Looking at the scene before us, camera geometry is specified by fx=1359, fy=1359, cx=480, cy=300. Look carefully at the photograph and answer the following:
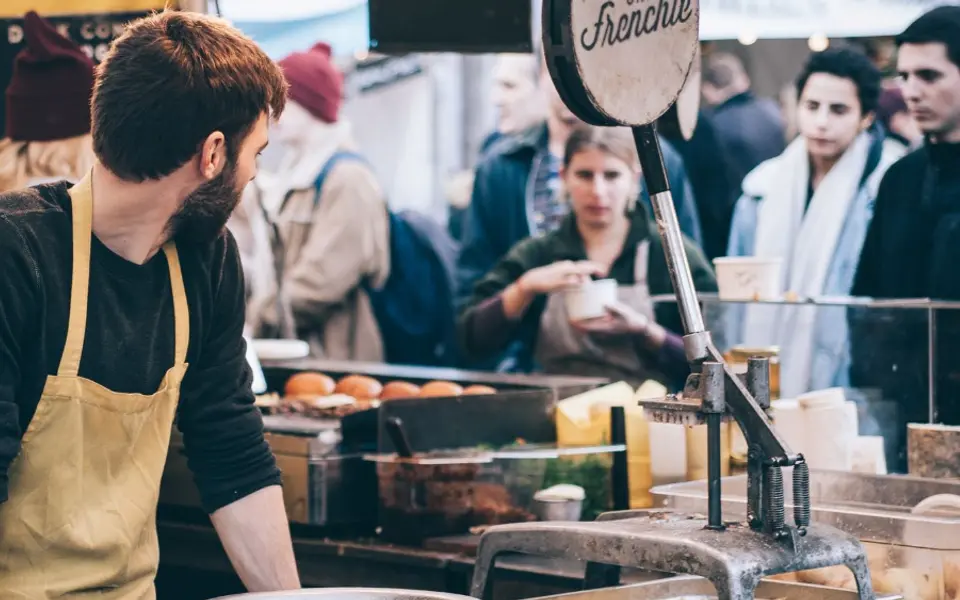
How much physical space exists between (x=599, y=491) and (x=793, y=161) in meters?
1.50

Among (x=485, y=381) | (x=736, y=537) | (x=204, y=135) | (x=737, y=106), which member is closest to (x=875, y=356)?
(x=485, y=381)

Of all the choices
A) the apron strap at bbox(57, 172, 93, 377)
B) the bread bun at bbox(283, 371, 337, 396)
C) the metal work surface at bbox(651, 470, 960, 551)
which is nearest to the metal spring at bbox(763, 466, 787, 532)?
the metal work surface at bbox(651, 470, 960, 551)

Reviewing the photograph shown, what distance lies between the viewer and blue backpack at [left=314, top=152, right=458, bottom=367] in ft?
18.0

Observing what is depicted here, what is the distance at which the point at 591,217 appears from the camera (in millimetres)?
4500

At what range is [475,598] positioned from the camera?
2.05 meters

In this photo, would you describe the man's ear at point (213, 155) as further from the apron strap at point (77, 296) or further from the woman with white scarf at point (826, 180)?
the woman with white scarf at point (826, 180)

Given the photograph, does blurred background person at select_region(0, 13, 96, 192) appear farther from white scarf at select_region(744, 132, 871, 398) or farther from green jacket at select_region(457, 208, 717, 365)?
white scarf at select_region(744, 132, 871, 398)

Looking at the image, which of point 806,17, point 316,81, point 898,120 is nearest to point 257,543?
Result: point 898,120

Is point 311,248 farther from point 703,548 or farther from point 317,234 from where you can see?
point 703,548

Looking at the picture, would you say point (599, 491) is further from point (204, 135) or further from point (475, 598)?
point (204, 135)

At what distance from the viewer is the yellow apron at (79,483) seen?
2043 millimetres

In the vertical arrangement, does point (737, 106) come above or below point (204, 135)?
above

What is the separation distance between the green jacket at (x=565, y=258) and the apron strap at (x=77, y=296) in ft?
7.91

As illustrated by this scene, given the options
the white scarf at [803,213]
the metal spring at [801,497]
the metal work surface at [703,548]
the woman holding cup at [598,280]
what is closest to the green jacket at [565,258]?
the woman holding cup at [598,280]
